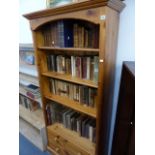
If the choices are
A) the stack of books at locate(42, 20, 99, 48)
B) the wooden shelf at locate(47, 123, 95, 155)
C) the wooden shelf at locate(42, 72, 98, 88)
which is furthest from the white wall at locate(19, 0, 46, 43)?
the wooden shelf at locate(47, 123, 95, 155)

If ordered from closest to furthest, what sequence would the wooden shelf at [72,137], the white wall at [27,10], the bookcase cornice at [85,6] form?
the bookcase cornice at [85,6] → the wooden shelf at [72,137] → the white wall at [27,10]

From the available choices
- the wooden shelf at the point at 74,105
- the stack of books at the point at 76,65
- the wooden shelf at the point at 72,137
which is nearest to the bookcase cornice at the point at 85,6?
the stack of books at the point at 76,65

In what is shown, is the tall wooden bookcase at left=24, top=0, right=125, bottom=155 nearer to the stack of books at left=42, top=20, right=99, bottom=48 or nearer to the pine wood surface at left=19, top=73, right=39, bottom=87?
the stack of books at left=42, top=20, right=99, bottom=48

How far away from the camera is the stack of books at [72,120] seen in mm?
1451

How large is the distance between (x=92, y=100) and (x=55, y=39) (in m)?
0.70

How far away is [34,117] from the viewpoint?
6.52 ft

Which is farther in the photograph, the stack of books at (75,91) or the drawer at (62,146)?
the drawer at (62,146)

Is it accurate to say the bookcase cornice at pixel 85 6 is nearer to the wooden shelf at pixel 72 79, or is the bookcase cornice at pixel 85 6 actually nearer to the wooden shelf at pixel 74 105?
the wooden shelf at pixel 72 79

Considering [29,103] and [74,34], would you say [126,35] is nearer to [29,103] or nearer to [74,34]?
[74,34]

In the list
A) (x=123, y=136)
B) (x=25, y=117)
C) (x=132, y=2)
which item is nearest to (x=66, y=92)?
(x=123, y=136)

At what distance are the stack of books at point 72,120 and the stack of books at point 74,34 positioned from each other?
2.63 feet
